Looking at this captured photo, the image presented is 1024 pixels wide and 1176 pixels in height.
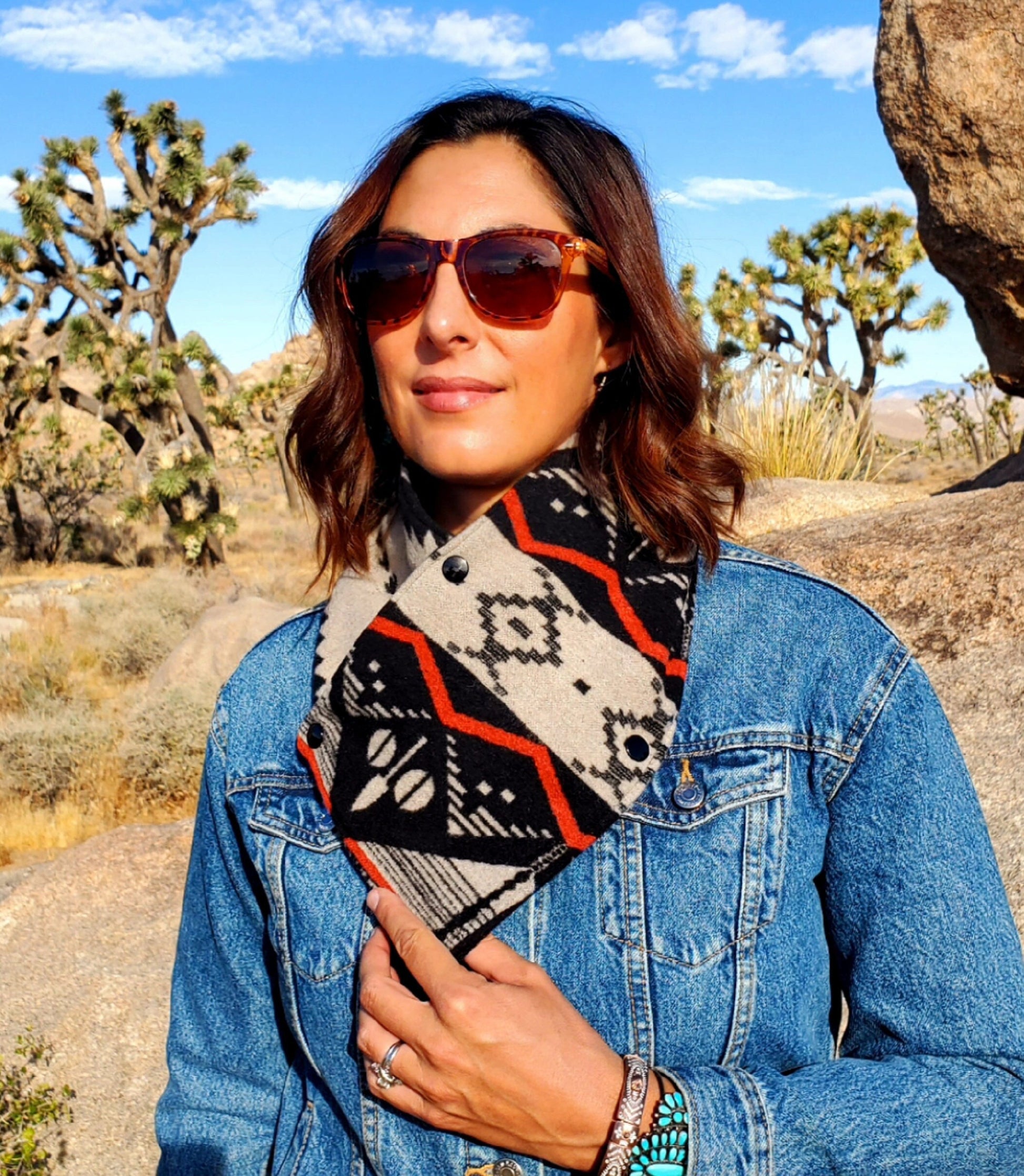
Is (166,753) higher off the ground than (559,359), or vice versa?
(559,359)

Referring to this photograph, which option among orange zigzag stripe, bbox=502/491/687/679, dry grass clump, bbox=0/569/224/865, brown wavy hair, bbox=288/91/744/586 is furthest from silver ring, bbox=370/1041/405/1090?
dry grass clump, bbox=0/569/224/865

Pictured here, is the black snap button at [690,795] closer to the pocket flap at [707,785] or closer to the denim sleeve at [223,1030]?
the pocket flap at [707,785]

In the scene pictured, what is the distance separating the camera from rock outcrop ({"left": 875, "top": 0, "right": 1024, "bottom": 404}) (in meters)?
5.22

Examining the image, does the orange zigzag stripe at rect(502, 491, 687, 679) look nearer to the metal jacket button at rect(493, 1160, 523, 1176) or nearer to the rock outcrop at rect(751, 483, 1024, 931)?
the metal jacket button at rect(493, 1160, 523, 1176)

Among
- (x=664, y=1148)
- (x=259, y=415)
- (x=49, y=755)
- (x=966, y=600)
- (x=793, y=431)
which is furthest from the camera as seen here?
(x=259, y=415)

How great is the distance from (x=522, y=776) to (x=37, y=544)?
2074cm

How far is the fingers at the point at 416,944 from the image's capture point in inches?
49.8

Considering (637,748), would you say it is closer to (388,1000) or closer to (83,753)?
(388,1000)

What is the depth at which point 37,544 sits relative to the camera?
2014 centimetres

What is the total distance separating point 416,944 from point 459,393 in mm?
754

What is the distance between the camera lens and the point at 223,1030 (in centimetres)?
157

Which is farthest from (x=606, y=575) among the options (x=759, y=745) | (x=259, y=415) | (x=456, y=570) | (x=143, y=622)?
(x=259, y=415)

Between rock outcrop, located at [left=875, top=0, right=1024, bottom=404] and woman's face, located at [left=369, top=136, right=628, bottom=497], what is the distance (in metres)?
4.60

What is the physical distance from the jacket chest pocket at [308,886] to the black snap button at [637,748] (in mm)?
414
